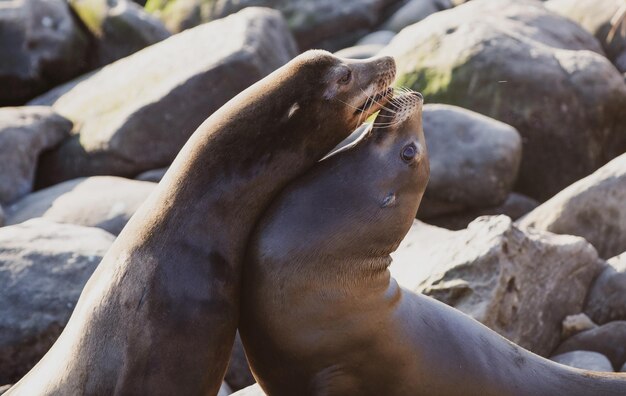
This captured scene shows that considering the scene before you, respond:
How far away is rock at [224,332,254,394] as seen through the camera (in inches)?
349

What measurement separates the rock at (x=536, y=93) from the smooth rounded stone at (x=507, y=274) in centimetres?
409

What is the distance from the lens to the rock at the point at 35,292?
8414mm

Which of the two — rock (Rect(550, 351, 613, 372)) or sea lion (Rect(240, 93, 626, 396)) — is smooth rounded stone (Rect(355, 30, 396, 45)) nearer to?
rock (Rect(550, 351, 613, 372))

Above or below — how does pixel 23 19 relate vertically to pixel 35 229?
below

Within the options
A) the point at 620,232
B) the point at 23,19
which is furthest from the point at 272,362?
the point at 23,19

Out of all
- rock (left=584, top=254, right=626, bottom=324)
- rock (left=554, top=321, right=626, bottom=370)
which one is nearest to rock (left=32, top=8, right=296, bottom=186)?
rock (left=584, top=254, right=626, bottom=324)

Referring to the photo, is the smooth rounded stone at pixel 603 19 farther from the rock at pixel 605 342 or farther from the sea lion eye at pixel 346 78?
the sea lion eye at pixel 346 78

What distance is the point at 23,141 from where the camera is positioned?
42.6 ft

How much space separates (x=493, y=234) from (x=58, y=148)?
6743 mm

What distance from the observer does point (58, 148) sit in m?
13.6

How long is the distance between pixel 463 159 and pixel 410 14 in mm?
8017

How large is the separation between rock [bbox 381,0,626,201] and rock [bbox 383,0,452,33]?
5.73 metres

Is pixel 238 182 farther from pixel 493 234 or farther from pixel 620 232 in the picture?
pixel 620 232

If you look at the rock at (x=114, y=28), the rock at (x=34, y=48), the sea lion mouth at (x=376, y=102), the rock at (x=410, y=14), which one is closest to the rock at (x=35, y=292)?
the sea lion mouth at (x=376, y=102)
